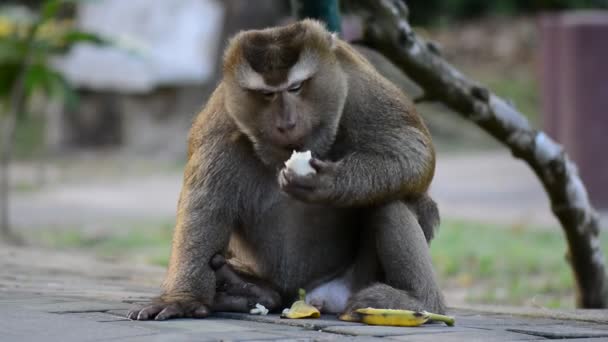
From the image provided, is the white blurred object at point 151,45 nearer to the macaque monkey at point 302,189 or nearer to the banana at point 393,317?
the macaque monkey at point 302,189

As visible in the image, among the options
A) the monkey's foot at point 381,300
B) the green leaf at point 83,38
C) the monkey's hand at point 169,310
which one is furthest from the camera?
the green leaf at point 83,38

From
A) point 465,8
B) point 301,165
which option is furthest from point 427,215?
point 465,8

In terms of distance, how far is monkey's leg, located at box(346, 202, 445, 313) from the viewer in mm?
4477

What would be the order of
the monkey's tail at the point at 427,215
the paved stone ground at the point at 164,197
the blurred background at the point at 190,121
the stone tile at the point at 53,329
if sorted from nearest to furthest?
1. the stone tile at the point at 53,329
2. the monkey's tail at the point at 427,215
3. the blurred background at the point at 190,121
4. the paved stone ground at the point at 164,197

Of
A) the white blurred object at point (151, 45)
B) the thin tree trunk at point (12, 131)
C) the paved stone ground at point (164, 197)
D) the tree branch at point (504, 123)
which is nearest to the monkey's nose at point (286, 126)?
the tree branch at point (504, 123)

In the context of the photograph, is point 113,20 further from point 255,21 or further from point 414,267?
point 414,267

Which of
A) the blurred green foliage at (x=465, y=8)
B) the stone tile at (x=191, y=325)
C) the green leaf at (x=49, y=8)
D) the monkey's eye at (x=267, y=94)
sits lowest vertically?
the stone tile at (x=191, y=325)

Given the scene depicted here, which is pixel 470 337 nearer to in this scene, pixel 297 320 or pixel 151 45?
pixel 297 320

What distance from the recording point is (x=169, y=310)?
14.1 ft

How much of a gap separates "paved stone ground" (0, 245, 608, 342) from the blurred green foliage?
17.9 m

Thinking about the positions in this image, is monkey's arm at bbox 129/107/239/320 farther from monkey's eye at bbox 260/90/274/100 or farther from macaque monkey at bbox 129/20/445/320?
monkey's eye at bbox 260/90/274/100

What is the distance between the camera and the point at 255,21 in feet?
55.4

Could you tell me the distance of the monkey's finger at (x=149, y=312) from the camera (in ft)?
13.8

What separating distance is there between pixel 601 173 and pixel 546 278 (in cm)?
337
